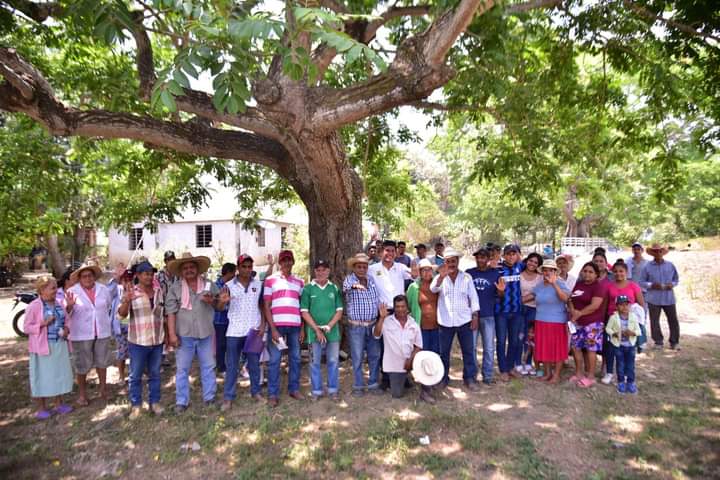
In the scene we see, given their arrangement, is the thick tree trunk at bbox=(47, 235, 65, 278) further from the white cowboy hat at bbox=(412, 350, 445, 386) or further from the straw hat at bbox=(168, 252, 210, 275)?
the white cowboy hat at bbox=(412, 350, 445, 386)

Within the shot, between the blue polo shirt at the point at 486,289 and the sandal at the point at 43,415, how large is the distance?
17.8 feet

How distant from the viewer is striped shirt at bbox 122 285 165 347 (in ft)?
17.2

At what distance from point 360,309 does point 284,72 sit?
349 cm

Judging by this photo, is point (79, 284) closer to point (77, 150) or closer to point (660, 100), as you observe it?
point (77, 150)

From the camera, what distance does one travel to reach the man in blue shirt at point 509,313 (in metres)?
6.38

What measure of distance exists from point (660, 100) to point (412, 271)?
433cm

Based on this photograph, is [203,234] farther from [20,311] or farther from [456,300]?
[456,300]

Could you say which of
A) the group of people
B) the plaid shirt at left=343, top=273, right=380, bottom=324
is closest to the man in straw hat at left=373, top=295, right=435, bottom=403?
the group of people

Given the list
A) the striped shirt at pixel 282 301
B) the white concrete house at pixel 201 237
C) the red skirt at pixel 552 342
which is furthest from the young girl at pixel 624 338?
the white concrete house at pixel 201 237

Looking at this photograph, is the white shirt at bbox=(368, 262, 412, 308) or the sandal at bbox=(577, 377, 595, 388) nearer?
the sandal at bbox=(577, 377, 595, 388)

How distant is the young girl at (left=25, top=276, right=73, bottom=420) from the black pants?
29.8 feet

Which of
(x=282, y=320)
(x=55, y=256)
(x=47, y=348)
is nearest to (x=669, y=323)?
(x=282, y=320)

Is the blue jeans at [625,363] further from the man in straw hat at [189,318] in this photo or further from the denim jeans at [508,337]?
the man in straw hat at [189,318]

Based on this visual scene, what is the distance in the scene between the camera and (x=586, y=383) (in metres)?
6.03
